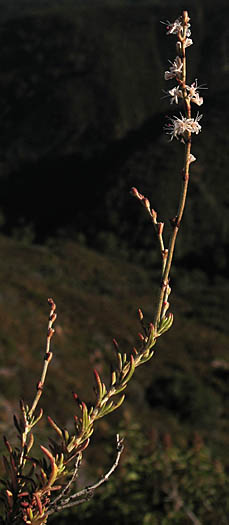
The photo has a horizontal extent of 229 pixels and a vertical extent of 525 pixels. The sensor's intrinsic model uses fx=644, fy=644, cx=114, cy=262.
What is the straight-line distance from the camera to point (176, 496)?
5430 millimetres

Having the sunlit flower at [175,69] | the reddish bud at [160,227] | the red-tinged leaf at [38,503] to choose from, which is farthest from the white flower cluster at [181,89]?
the red-tinged leaf at [38,503]

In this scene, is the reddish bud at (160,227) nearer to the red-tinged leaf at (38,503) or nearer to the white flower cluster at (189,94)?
the white flower cluster at (189,94)

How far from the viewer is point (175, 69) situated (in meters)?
1.29

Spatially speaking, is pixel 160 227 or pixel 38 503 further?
pixel 160 227

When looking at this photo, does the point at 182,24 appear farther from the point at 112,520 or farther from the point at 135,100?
the point at 135,100

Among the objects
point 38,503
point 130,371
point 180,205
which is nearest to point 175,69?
point 180,205

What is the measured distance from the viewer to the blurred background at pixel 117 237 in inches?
261

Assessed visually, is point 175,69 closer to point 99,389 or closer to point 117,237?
point 99,389

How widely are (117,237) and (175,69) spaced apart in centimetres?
11547

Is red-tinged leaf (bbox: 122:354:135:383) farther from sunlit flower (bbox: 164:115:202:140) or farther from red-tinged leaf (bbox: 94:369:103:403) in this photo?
sunlit flower (bbox: 164:115:202:140)

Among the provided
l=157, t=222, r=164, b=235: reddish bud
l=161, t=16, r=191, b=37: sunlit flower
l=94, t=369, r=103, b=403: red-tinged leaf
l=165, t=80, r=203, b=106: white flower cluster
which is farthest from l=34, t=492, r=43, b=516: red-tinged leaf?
l=161, t=16, r=191, b=37: sunlit flower

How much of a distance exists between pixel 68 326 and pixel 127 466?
91.3 feet

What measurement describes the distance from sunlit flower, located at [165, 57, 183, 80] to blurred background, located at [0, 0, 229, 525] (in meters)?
0.10

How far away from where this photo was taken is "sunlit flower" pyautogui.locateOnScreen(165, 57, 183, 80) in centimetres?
128
